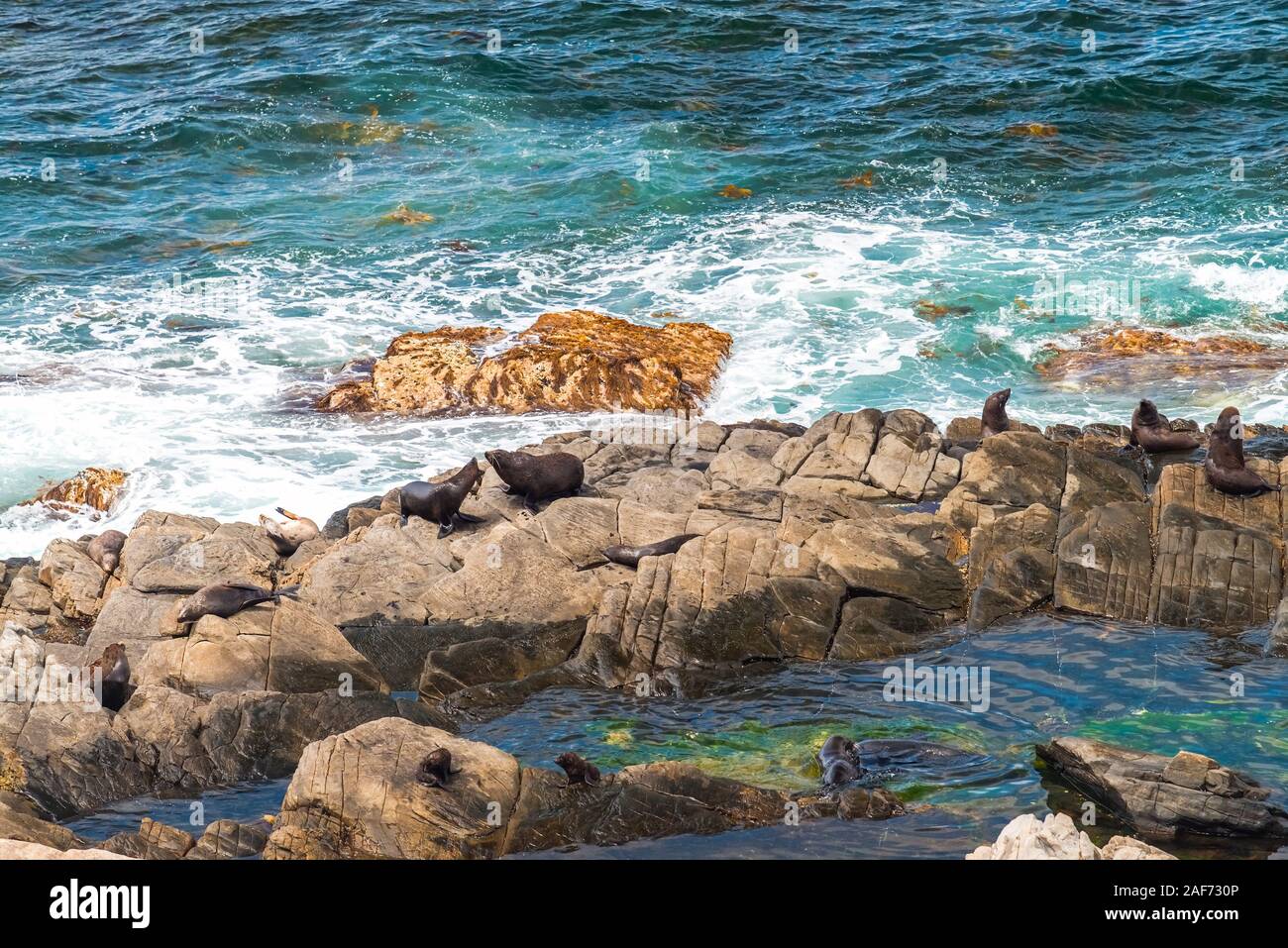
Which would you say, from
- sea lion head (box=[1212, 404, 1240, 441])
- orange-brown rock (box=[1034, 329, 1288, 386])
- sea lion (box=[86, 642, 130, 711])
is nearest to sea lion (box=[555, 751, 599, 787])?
sea lion (box=[86, 642, 130, 711])

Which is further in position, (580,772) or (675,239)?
(675,239)

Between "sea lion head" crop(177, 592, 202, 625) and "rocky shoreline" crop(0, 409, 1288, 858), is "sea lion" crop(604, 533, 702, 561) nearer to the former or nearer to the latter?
"rocky shoreline" crop(0, 409, 1288, 858)

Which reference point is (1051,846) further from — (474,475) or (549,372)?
(549,372)

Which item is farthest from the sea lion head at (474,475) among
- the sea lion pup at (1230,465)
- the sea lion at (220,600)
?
the sea lion pup at (1230,465)

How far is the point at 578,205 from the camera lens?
1286 inches

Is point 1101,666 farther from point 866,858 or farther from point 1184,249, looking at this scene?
point 1184,249

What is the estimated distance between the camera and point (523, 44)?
133 ft

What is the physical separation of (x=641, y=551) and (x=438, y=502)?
8.87 ft

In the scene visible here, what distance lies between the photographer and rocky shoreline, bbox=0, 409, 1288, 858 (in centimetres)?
1186

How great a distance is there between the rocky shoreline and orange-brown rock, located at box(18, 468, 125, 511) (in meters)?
2.57

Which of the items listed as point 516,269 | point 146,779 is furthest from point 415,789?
point 516,269

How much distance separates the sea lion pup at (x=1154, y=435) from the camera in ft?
61.7

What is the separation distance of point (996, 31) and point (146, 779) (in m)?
33.6

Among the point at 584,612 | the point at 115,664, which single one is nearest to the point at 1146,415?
the point at 584,612
